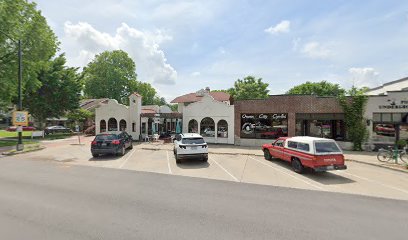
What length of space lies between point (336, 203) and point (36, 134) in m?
37.7

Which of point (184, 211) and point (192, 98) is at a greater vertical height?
point (192, 98)

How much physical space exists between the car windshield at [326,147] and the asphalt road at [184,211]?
3.02 metres

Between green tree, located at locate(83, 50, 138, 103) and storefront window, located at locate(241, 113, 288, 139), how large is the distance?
41.4 m

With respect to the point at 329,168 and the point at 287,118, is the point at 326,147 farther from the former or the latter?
the point at 287,118

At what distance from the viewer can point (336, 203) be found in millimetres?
7301

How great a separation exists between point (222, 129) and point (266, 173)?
12280mm

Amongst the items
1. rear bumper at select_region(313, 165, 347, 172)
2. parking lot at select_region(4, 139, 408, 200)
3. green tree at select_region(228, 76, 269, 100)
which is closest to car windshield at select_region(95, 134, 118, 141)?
parking lot at select_region(4, 139, 408, 200)

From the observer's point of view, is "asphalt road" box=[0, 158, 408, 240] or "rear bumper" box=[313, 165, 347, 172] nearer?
"asphalt road" box=[0, 158, 408, 240]

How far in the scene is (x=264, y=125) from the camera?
22406 millimetres

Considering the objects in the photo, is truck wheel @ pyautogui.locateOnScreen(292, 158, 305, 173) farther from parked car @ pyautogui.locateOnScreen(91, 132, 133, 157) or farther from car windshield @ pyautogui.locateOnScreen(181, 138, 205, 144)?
parked car @ pyautogui.locateOnScreen(91, 132, 133, 157)

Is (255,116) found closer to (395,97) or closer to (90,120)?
(395,97)

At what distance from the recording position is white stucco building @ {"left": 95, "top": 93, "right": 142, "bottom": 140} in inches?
1061

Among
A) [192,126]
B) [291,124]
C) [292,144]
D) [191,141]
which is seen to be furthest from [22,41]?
[291,124]

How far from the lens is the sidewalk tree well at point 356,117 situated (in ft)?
63.5
